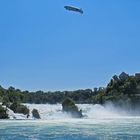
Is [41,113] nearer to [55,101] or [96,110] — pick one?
[96,110]

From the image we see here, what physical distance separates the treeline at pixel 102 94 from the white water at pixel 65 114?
4561 millimetres

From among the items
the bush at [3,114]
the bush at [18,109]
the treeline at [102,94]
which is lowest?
the bush at [3,114]

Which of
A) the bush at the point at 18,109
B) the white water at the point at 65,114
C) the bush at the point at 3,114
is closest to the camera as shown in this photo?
the bush at the point at 3,114

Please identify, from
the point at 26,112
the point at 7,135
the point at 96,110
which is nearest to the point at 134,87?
the point at 96,110

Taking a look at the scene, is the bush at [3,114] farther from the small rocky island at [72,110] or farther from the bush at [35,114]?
the small rocky island at [72,110]

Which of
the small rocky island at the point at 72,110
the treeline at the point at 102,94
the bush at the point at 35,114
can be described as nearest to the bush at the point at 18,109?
the bush at the point at 35,114

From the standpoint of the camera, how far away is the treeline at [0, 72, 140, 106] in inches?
4144

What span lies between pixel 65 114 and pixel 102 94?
31.2 m

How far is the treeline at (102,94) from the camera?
105250mm

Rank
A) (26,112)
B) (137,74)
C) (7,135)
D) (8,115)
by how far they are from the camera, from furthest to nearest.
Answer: (137,74), (26,112), (8,115), (7,135)

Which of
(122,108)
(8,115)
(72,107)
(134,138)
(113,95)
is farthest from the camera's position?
(113,95)

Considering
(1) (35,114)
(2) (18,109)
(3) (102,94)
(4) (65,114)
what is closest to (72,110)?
(4) (65,114)

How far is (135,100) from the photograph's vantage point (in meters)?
108

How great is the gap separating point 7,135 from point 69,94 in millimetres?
100269
